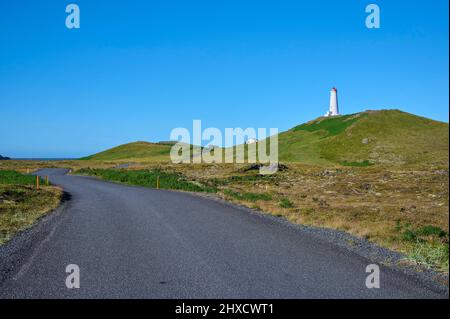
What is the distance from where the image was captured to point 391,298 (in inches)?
265

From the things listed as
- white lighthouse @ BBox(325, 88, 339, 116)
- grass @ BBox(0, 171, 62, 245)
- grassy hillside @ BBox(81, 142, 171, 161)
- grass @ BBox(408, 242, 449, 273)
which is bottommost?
grass @ BBox(408, 242, 449, 273)

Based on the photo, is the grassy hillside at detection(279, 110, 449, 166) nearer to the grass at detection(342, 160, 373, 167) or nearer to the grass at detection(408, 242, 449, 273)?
the grass at detection(342, 160, 373, 167)

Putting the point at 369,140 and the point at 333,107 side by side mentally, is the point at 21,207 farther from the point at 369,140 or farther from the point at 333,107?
the point at 333,107

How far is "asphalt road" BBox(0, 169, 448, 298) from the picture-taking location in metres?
7.02

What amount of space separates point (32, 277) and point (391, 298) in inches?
272

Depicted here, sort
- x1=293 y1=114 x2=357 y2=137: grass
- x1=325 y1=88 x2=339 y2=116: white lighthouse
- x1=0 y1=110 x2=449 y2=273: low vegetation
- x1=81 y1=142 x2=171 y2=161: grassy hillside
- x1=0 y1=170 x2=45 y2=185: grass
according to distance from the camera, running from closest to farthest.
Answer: x1=0 y1=110 x2=449 y2=273: low vegetation
x1=0 y1=170 x2=45 y2=185: grass
x1=293 y1=114 x2=357 y2=137: grass
x1=325 y1=88 x2=339 y2=116: white lighthouse
x1=81 y1=142 x2=171 y2=161: grassy hillside

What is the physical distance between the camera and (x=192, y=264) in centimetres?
888

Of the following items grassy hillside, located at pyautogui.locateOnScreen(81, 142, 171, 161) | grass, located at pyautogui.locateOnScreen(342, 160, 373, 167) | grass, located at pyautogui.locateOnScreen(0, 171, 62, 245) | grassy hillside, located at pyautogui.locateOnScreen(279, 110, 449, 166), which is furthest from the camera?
grassy hillside, located at pyautogui.locateOnScreen(81, 142, 171, 161)

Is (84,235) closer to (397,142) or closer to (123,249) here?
(123,249)

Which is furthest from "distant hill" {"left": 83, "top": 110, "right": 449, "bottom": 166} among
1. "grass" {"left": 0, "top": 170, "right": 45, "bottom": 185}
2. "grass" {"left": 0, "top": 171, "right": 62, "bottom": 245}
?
"grass" {"left": 0, "top": 171, "right": 62, "bottom": 245}

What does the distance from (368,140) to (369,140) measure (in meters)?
0.23

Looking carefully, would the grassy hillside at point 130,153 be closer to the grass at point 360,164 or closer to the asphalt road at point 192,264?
the grass at point 360,164

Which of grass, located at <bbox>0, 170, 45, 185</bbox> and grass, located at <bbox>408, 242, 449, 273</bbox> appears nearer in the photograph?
grass, located at <bbox>408, 242, 449, 273</bbox>
